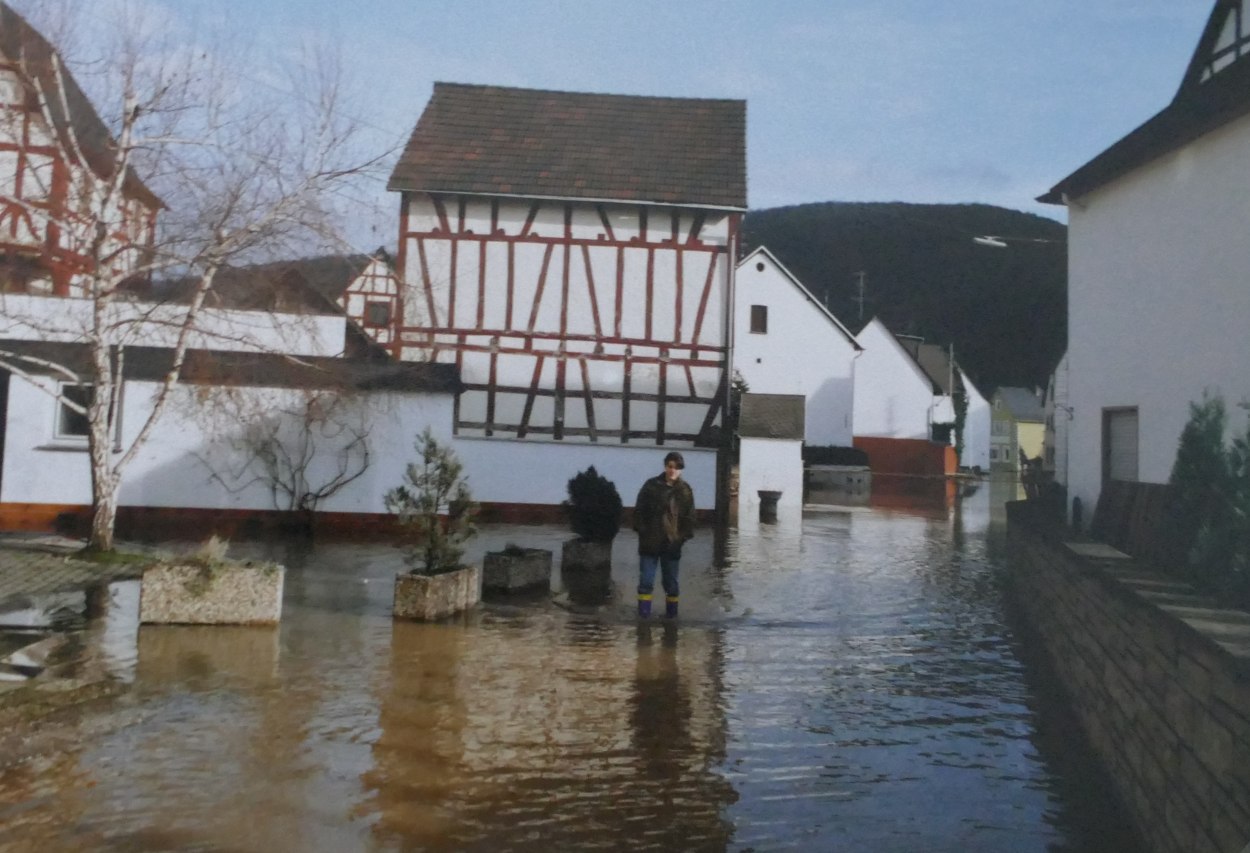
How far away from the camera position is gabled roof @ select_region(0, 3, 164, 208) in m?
11.9

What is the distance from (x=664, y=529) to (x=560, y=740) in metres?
4.40

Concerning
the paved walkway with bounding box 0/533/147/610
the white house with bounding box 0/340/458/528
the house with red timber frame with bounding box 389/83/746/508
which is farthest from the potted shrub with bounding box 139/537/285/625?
the house with red timber frame with bounding box 389/83/746/508

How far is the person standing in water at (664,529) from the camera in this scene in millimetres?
10859

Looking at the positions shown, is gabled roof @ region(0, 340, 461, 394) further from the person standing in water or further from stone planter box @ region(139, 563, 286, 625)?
the person standing in water

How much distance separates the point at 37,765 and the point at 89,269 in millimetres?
8277

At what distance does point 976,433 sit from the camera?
74.6m

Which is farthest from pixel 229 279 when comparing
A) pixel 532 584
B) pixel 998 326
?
pixel 998 326

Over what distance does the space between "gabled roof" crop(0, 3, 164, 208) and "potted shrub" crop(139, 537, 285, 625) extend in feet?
16.2

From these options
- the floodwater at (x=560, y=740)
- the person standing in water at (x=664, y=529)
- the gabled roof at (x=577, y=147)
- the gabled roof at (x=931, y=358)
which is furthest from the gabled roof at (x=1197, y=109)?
the gabled roof at (x=931, y=358)

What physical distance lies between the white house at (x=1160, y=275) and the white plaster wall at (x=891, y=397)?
1691 inches

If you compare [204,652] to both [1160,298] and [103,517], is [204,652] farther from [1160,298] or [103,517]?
[1160,298]

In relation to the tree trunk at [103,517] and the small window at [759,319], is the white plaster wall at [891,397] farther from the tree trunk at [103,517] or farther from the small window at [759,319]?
the tree trunk at [103,517]

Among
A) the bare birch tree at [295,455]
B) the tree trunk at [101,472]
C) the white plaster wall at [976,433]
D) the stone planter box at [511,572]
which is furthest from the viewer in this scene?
the white plaster wall at [976,433]

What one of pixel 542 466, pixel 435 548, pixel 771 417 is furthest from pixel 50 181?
pixel 771 417
